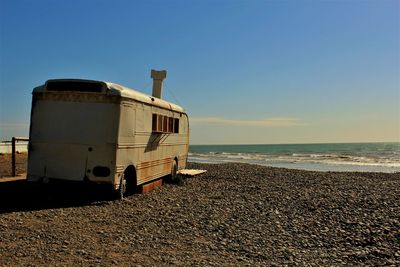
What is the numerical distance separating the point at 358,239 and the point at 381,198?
6.36 m

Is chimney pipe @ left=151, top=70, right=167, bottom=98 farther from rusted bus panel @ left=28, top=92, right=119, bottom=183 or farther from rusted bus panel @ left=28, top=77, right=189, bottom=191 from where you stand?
rusted bus panel @ left=28, top=92, right=119, bottom=183

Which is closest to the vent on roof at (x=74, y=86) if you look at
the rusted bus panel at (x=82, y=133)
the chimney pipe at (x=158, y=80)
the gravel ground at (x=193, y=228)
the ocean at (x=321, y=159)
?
the rusted bus panel at (x=82, y=133)

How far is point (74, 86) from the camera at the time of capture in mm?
11562

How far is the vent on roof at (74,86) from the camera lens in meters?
11.4

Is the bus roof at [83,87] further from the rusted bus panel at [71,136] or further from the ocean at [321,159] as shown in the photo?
the ocean at [321,159]

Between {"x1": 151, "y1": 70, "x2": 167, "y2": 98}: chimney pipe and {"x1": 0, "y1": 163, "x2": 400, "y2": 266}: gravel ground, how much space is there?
6.43 metres

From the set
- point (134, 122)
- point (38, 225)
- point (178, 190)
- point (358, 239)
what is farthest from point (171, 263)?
point (178, 190)

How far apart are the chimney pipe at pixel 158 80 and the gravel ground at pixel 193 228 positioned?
643cm

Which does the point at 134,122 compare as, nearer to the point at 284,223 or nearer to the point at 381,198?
the point at 284,223

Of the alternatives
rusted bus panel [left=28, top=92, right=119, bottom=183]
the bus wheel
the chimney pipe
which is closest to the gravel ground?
the bus wheel

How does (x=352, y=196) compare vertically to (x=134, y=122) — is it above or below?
below

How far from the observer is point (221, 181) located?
19.9 m

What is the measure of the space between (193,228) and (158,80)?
455 inches

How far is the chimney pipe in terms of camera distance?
1997cm
